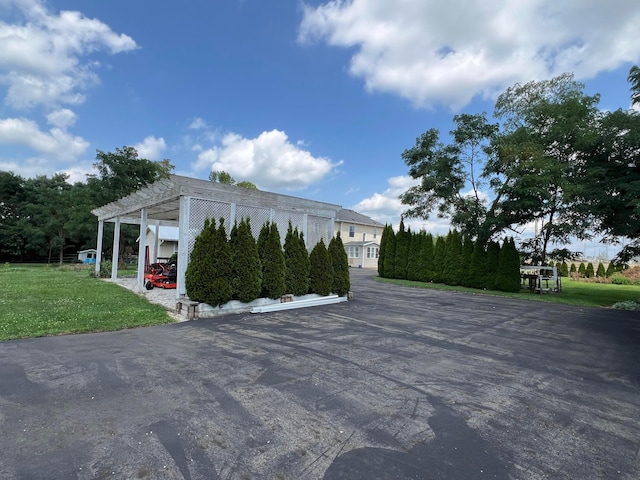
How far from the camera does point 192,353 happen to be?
14.6ft

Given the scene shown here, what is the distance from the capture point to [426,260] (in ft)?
59.0

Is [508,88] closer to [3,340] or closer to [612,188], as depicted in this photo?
[612,188]

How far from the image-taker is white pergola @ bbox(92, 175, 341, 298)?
7.45 metres

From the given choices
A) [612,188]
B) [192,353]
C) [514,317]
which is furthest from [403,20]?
[612,188]

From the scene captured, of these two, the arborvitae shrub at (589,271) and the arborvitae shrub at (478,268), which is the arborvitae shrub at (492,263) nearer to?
the arborvitae shrub at (478,268)

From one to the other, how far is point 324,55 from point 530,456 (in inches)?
524

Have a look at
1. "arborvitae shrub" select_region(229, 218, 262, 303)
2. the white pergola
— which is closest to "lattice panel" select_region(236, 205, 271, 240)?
the white pergola

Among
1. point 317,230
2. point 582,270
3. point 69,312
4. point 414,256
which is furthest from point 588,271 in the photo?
point 69,312

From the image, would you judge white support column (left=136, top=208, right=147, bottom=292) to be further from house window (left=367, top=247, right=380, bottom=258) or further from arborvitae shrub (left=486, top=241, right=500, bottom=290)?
house window (left=367, top=247, right=380, bottom=258)

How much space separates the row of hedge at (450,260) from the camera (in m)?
14.6

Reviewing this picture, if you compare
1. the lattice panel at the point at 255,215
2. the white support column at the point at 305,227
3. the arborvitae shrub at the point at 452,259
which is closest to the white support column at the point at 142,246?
the lattice panel at the point at 255,215

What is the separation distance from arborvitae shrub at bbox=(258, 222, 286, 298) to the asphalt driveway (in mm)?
2348

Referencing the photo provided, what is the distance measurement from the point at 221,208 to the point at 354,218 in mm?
28524

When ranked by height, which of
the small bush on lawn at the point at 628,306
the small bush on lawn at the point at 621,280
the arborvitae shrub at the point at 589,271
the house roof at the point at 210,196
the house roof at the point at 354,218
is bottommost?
the small bush on lawn at the point at 628,306
